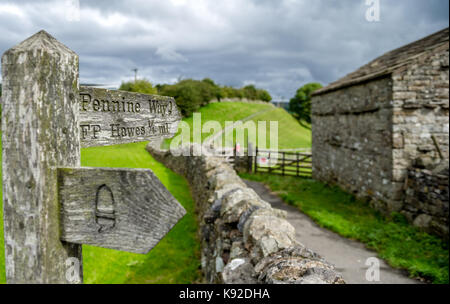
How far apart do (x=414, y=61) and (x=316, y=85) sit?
48067mm

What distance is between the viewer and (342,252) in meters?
6.79

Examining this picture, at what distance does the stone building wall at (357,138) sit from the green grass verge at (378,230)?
2.13ft

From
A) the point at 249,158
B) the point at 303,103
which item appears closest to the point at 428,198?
the point at 249,158

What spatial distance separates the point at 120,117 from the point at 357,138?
10.7 metres

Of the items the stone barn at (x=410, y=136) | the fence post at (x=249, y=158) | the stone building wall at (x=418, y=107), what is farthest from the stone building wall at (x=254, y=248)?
the fence post at (x=249, y=158)

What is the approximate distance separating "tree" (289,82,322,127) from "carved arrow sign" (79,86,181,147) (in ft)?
169

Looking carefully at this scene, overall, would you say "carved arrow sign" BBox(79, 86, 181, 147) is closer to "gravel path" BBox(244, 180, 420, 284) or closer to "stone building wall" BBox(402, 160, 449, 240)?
"gravel path" BBox(244, 180, 420, 284)

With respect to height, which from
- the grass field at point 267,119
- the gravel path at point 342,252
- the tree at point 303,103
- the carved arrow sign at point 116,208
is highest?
the tree at point 303,103

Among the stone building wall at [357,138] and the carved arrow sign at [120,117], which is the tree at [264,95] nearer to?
the stone building wall at [357,138]

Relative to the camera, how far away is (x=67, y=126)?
120 centimetres

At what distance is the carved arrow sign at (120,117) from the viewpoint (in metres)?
1.38

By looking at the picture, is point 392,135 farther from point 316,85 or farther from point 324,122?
point 316,85

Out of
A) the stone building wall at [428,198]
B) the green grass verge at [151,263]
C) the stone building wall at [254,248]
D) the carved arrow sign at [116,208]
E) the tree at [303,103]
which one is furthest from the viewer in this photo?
the tree at [303,103]
